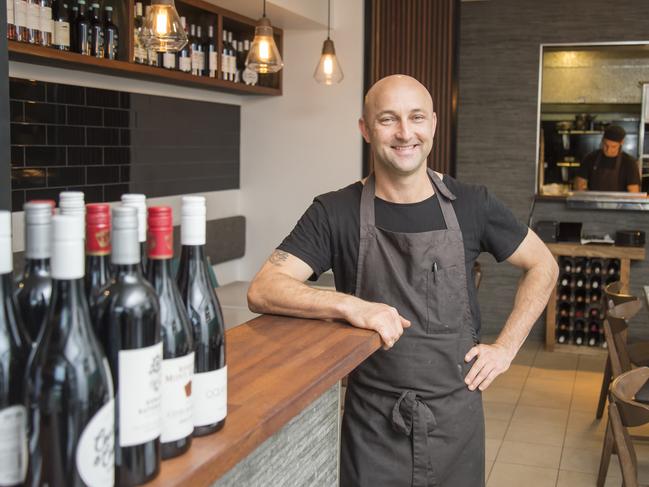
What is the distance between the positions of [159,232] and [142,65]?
389 cm

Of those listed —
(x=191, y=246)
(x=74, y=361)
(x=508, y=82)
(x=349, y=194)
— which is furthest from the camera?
(x=508, y=82)

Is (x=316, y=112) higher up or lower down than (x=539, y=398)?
higher up

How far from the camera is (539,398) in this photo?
225 inches

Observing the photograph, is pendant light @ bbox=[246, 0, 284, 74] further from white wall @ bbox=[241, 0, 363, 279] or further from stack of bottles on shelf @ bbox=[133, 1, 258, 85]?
white wall @ bbox=[241, 0, 363, 279]

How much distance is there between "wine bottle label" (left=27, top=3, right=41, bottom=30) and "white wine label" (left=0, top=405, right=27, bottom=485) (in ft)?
10.9

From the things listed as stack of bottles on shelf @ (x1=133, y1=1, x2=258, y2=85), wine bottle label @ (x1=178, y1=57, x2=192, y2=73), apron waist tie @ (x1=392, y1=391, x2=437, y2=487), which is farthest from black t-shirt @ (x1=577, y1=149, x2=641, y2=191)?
apron waist tie @ (x1=392, y1=391, x2=437, y2=487)

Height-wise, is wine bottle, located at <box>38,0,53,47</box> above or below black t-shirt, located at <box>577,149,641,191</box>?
above

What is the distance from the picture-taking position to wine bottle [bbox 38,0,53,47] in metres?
3.88

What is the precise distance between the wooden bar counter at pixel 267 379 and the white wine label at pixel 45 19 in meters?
2.52

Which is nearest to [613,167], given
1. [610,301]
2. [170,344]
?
[610,301]

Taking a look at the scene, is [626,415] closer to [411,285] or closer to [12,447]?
[411,285]

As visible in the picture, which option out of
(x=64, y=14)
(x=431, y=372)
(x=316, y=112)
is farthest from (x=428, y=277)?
(x=316, y=112)

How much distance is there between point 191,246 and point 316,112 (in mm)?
5351

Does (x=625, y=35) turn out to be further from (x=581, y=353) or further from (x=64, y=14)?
(x=64, y=14)
